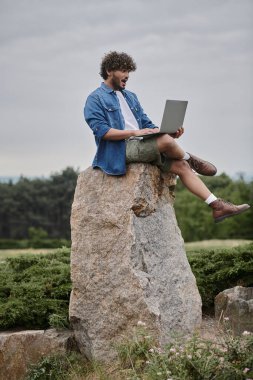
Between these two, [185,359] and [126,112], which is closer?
[185,359]

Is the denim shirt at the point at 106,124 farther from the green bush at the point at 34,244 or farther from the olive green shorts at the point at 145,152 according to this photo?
the green bush at the point at 34,244

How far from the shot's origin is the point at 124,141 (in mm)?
7961

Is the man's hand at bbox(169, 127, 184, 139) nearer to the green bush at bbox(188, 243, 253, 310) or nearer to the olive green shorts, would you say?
the olive green shorts

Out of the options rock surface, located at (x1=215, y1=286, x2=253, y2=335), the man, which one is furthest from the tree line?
the man

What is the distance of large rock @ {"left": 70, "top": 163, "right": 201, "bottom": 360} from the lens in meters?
7.68

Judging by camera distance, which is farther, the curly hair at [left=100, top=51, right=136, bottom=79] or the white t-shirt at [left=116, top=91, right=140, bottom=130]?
the white t-shirt at [left=116, top=91, right=140, bottom=130]

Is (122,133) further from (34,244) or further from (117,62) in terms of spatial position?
(34,244)

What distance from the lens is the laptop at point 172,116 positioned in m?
7.45

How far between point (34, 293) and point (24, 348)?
922 mm

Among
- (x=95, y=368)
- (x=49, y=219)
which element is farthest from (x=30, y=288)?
(x=49, y=219)

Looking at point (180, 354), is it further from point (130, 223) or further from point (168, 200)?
point (168, 200)

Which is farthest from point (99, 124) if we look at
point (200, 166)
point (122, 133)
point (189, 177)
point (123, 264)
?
point (123, 264)

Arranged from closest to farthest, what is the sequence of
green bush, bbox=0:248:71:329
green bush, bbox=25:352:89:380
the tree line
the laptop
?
the laptop → green bush, bbox=25:352:89:380 → green bush, bbox=0:248:71:329 → the tree line

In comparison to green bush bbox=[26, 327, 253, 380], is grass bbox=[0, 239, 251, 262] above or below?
above
